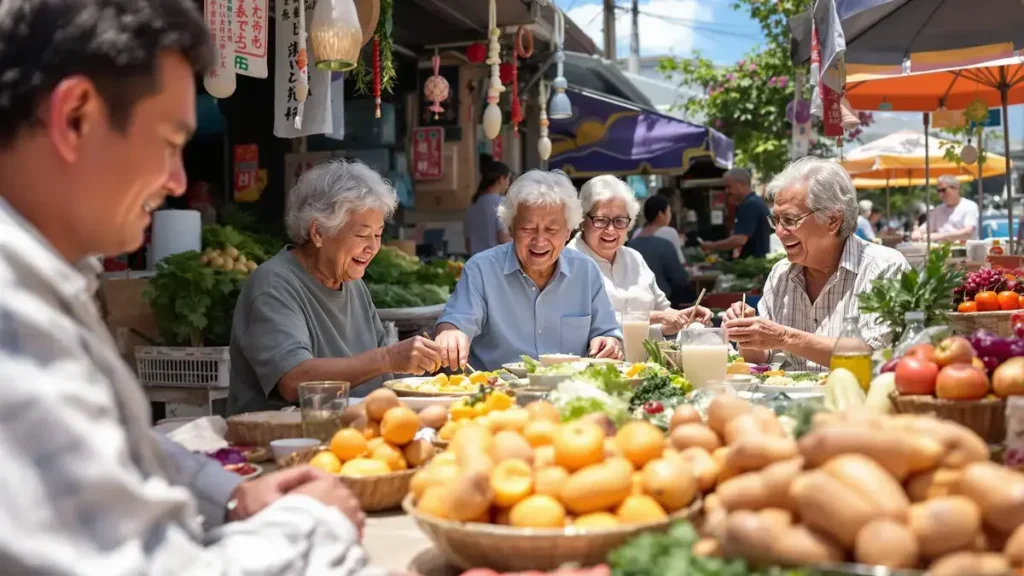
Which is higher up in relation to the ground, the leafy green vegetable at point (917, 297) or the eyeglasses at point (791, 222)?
the eyeglasses at point (791, 222)

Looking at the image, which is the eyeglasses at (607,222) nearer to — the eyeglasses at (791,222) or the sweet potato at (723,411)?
the eyeglasses at (791,222)

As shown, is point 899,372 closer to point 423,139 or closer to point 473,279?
point 473,279

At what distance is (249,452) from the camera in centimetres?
251

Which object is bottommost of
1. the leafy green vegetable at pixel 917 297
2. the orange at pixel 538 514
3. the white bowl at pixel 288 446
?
the white bowl at pixel 288 446

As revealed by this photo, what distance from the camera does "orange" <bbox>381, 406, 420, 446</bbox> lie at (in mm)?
2139

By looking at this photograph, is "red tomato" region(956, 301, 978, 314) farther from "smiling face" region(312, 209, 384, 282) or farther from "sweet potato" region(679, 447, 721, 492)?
"sweet potato" region(679, 447, 721, 492)

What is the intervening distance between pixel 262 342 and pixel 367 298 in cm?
83

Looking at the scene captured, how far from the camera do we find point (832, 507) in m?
1.31

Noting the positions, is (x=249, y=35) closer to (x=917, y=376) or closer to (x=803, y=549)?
(x=917, y=376)

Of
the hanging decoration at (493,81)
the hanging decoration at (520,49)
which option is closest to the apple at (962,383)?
the hanging decoration at (493,81)

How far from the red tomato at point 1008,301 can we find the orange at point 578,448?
364cm

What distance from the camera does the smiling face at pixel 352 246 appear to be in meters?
4.00

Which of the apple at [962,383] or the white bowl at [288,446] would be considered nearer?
the apple at [962,383]

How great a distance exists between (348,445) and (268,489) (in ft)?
1.19
